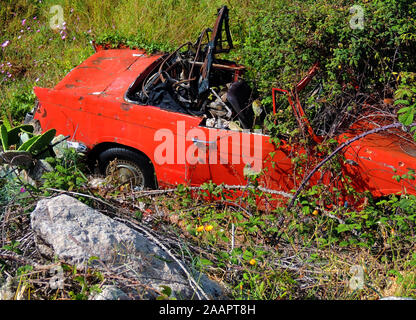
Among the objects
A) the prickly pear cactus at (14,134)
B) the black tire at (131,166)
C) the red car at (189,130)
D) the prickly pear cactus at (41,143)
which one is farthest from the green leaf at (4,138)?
the black tire at (131,166)

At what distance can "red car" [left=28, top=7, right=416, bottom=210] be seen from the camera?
3520 mm

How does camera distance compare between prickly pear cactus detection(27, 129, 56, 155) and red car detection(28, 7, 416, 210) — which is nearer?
red car detection(28, 7, 416, 210)

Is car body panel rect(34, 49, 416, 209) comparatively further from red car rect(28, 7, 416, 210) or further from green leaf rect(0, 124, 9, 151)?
green leaf rect(0, 124, 9, 151)

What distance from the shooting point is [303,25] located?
4293 mm

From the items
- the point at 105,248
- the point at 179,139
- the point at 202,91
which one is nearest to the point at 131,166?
the point at 179,139

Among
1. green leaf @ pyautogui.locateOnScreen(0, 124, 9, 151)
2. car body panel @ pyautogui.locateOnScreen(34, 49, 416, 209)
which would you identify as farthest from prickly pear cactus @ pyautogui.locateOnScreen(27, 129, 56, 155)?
car body panel @ pyautogui.locateOnScreen(34, 49, 416, 209)

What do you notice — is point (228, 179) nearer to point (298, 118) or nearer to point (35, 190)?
point (298, 118)

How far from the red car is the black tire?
0.01 metres

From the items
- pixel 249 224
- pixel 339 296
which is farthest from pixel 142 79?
pixel 339 296

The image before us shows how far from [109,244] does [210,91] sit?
2.23m

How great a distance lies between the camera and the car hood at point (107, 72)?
4.34 metres

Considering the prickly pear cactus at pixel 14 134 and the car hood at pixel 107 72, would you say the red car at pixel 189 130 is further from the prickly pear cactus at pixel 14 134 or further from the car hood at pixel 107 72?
the prickly pear cactus at pixel 14 134

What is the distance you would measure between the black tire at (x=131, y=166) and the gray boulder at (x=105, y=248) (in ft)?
4.99

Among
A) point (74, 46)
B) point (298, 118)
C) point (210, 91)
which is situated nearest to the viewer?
point (298, 118)
